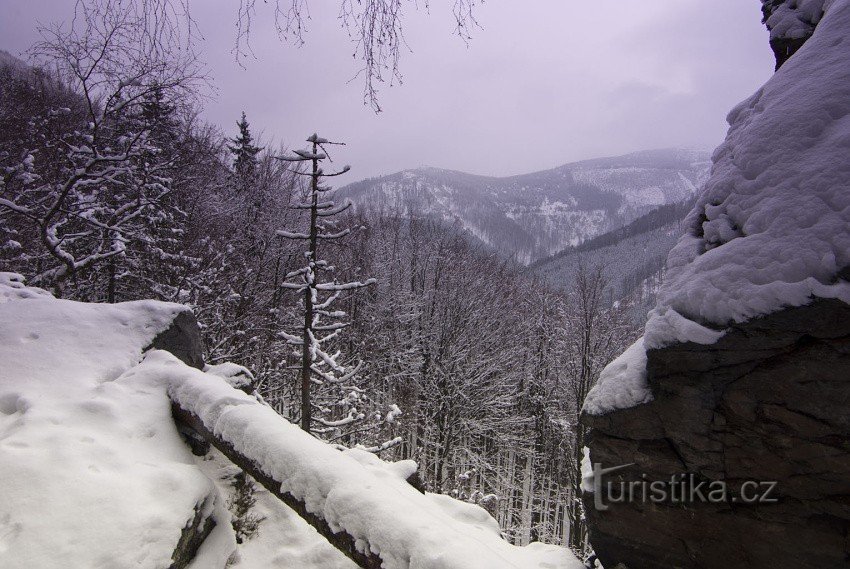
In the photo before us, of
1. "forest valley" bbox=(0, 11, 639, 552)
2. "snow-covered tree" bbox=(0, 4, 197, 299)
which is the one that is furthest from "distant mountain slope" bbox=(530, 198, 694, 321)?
"snow-covered tree" bbox=(0, 4, 197, 299)

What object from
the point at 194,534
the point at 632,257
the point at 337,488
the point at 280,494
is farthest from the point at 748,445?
the point at 632,257

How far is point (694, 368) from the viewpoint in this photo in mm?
3072

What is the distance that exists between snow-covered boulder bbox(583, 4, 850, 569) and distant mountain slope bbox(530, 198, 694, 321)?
61.3m

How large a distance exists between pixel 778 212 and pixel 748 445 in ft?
5.41

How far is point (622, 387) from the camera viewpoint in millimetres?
3537

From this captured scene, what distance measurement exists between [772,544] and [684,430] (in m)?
0.83

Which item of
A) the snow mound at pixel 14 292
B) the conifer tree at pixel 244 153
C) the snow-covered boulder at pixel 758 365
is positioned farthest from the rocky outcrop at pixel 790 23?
the conifer tree at pixel 244 153

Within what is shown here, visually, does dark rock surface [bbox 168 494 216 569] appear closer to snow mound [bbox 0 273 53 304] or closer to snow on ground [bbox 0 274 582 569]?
snow on ground [bbox 0 274 582 569]

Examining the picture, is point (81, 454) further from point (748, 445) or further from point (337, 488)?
point (748, 445)

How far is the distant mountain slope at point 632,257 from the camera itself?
73812 mm

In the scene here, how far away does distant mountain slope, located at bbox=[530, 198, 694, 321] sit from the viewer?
73.8 metres

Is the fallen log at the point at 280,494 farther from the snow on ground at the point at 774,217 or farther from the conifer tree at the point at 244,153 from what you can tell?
the conifer tree at the point at 244,153

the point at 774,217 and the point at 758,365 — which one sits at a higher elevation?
the point at 774,217

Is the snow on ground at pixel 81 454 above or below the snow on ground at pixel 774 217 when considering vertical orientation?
below
